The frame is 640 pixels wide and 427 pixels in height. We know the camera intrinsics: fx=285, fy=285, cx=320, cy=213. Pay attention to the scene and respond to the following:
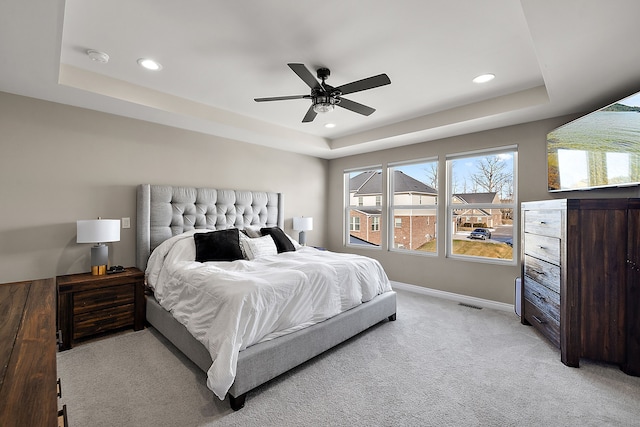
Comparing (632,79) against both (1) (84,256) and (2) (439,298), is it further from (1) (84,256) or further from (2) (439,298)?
(1) (84,256)

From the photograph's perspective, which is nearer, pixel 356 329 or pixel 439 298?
pixel 356 329

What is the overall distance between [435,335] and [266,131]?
3311mm

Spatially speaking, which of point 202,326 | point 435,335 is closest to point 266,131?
point 202,326

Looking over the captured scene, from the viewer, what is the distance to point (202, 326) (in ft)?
6.89

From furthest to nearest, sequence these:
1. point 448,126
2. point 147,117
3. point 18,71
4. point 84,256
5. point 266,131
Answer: point 266,131 → point 448,126 → point 147,117 → point 84,256 → point 18,71

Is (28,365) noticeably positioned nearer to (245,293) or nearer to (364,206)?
(245,293)

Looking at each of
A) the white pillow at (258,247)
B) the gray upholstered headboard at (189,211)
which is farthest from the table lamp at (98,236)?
the white pillow at (258,247)

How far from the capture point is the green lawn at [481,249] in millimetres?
A: 3822

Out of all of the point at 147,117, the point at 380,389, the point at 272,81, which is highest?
the point at 272,81

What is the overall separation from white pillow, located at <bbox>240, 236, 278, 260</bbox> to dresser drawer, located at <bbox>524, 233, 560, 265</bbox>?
286 cm

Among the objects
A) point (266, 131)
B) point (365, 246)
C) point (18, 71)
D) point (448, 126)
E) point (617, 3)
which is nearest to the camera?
point (617, 3)

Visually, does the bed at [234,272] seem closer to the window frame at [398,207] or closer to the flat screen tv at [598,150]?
the window frame at [398,207]

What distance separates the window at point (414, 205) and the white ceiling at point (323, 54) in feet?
3.49

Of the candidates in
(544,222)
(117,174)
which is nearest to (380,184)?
(544,222)
